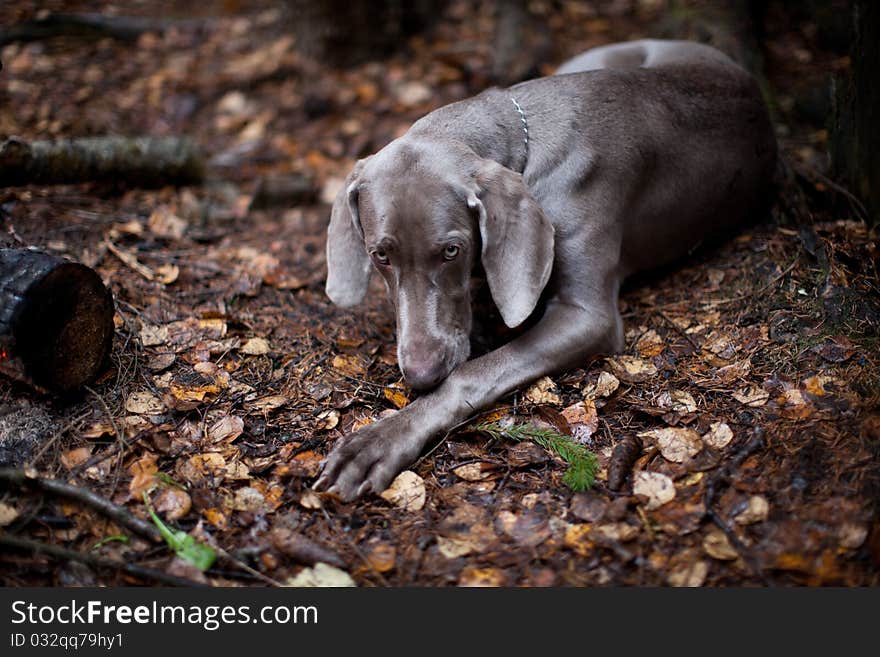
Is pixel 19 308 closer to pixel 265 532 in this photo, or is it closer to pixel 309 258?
pixel 265 532

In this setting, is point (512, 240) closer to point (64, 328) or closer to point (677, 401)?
point (677, 401)

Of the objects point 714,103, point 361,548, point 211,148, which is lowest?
point 361,548

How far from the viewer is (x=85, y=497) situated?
255cm

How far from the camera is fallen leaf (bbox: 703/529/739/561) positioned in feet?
7.65

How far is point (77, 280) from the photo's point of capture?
2.88 meters

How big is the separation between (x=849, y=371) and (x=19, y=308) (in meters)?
3.02

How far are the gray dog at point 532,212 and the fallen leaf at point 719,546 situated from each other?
98 cm

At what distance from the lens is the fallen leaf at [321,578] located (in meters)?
2.38

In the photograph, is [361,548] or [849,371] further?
[849,371]

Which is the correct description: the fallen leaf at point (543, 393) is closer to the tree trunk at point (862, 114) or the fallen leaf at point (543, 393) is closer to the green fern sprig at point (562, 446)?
the green fern sprig at point (562, 446)

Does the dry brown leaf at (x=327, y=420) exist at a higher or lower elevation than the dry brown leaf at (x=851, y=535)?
higher

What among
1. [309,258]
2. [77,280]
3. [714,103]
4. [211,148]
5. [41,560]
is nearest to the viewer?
[41,560]

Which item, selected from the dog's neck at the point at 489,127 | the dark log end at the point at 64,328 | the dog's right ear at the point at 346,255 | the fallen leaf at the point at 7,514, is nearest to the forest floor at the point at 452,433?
the fallen leaf at the point at 7,514

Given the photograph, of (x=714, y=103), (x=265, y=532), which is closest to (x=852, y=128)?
(x=714, y=103)
